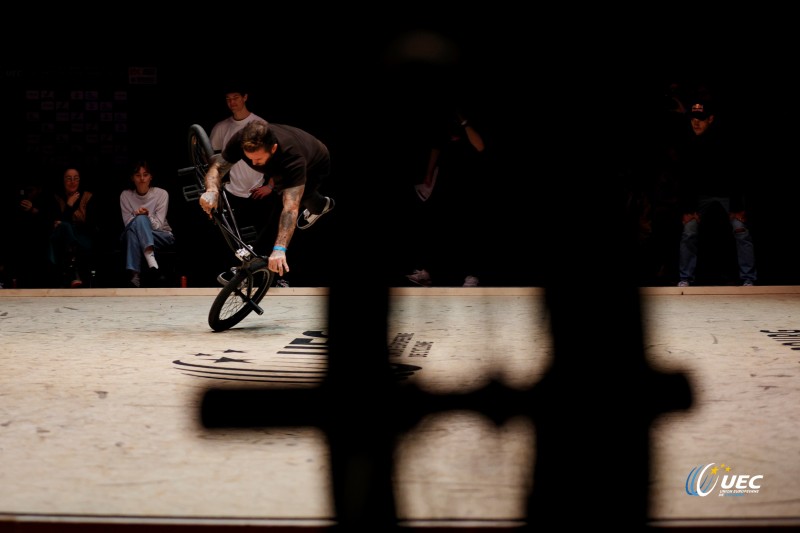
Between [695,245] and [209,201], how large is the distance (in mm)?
4109

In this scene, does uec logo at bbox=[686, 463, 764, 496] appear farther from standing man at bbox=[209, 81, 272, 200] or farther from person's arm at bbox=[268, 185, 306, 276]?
standing man at bbox=[209, 81, 272, 200]

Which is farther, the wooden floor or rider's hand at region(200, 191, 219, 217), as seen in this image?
rider's hand at region(200, 191, 219, 217)

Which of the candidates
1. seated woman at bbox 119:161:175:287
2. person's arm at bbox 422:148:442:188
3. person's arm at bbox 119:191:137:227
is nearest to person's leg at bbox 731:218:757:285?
seated woman at bbox 119:161:175:287

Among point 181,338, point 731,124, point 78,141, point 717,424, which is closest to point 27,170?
point 78,141

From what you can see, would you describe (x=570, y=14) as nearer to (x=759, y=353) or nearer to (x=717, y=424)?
(x=717, y=424)

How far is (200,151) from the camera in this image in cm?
522

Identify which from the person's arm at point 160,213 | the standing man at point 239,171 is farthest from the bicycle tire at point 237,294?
the person's arm at point 160,213

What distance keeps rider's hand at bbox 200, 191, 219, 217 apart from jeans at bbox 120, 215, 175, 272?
2.77 meters

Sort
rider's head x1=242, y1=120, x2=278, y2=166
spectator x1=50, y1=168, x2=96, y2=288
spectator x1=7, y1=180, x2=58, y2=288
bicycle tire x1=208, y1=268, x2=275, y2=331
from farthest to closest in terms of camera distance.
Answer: spectator x1=7, y1=180, x2=58, y2=288, spectator x1=50, y1=168, x2=96, y2=288, bicycle tire x1=208, y1=268, x2=275, y2=331, rider's head x1=242, y1=120, x2=278, y2=166

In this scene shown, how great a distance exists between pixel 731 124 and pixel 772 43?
5.68 metres

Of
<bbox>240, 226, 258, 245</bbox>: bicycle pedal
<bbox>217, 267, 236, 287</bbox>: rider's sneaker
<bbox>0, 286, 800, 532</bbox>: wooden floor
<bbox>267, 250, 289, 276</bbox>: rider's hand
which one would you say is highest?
A: <bbox>240, 226, 258, 245</bbox>: bicycle pedal

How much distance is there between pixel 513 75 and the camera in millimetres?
617

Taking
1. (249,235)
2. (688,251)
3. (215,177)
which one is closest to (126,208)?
(249,235)

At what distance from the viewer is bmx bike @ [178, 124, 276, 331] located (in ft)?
16.0
